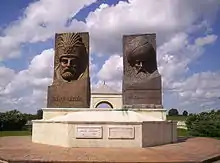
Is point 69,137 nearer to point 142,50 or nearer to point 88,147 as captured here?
point 88,147

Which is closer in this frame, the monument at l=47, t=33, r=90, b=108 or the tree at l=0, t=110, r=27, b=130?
the monument at l=47, t=33, r=90, b=108

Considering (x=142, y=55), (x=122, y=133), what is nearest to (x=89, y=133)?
(x=122, y=133)

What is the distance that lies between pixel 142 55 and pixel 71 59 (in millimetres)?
3406

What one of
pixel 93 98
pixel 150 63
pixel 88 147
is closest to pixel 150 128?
pixel 88 147

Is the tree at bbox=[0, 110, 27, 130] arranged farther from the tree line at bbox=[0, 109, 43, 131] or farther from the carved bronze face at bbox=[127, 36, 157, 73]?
the carved bronze face at bbox=[127, 36, 157, 73]

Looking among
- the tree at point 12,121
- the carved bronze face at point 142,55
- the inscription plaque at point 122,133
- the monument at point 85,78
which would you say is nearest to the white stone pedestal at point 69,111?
the monument at point 85,78

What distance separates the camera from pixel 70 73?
1516 centimetres

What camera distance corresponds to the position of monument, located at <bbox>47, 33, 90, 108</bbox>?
14.8m

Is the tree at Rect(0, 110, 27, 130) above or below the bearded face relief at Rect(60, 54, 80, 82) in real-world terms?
below

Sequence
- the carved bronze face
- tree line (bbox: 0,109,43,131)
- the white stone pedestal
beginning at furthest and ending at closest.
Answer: tree line (bbox: 0,109,43,131), the carved bronze face, the white stone pedestal

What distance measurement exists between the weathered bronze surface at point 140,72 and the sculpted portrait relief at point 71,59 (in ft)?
6.95

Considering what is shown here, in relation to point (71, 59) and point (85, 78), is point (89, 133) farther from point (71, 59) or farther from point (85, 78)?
point (71, 59)

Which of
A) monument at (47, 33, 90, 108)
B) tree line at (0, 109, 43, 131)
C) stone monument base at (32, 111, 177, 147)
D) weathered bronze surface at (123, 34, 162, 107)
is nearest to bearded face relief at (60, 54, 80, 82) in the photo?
monument at (47, 33, 90, 108)

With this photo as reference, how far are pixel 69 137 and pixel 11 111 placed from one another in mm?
21470
